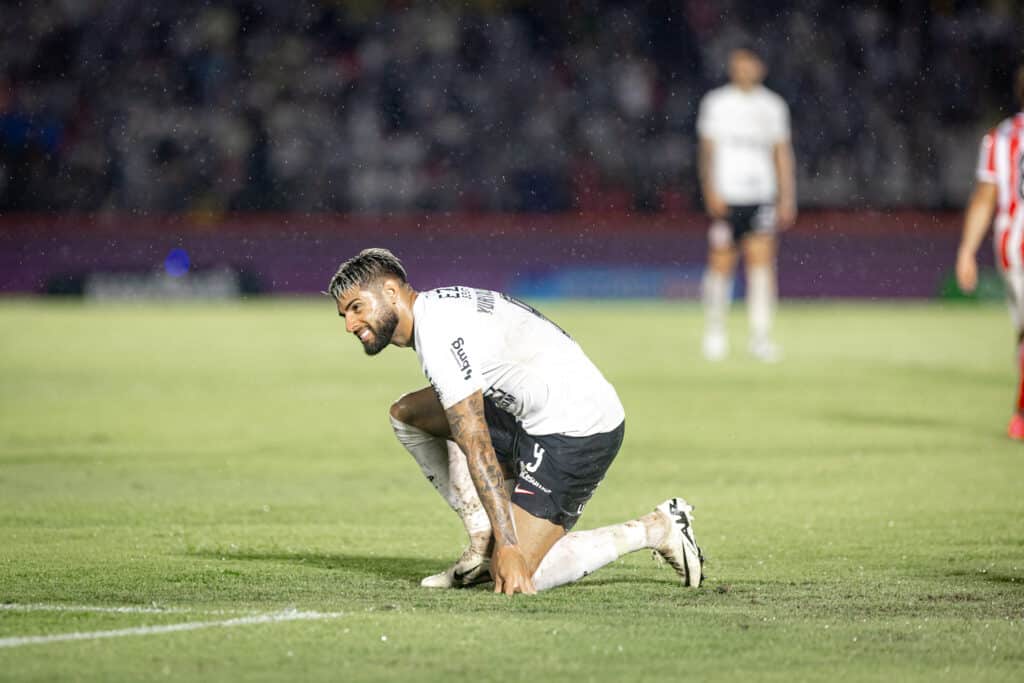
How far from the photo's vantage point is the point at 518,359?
6703 millimetres

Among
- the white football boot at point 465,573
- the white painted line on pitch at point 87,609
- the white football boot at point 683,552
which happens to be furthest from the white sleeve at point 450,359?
the white painted line on pitch at point 87,609

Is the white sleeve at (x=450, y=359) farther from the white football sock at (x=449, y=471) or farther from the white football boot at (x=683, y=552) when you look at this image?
the white football boot at (x=683, y=552)

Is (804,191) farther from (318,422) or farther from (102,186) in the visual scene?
(318,422)

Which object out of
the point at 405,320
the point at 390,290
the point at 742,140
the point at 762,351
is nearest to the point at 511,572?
the point at 405,320

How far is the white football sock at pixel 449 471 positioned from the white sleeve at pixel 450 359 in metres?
0.54

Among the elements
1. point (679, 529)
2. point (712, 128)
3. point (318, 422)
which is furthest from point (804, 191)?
point (679, 529)

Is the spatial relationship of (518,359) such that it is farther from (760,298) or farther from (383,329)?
(760,298)

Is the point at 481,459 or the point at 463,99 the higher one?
the point at 463,99

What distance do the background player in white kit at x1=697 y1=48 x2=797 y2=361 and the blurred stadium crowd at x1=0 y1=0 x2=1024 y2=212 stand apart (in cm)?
1037

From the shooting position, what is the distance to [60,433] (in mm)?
12312

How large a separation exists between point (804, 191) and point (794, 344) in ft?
30.1

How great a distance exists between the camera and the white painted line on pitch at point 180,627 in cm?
546

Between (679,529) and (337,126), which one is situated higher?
(337,126)

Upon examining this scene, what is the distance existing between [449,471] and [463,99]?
78.4ft
